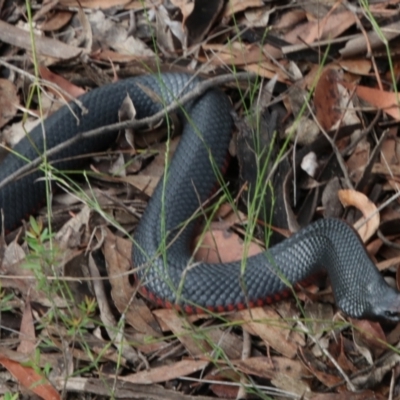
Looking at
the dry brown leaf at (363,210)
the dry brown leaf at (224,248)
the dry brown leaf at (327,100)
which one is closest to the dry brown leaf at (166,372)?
the dry brown leaf at (224,248)

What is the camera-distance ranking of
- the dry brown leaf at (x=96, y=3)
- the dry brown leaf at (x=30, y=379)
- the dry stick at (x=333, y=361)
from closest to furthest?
the dry stick at (x=333, y=361), the dry brown leaf at (x=30, y=379), the dry brown leaf at (x=96, y=3)

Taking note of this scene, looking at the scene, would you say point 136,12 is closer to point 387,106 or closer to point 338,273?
point 387,106

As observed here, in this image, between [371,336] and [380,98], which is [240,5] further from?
[371,336]

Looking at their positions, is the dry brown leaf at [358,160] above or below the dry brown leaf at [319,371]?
above

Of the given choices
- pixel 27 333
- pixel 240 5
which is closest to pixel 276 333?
pixel 27 333

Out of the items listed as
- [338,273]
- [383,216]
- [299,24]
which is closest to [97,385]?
[338,273]

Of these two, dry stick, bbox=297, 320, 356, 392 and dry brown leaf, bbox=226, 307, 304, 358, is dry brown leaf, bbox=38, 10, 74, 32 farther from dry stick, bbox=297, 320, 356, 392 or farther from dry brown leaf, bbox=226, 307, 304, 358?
dry stick, bbox=297, 320, 356, 392

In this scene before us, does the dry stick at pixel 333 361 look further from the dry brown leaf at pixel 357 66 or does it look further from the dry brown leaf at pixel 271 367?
the dry brown leaf at pixel 357 66
